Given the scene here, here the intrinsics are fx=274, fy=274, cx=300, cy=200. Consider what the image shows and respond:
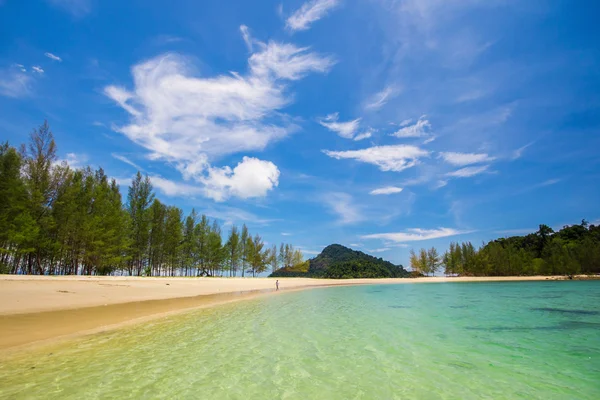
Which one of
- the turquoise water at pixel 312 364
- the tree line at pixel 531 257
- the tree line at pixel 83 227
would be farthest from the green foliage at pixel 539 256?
the turquoise water at pixel 312 364

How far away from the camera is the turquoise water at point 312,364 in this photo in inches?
202

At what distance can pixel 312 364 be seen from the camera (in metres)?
6.80

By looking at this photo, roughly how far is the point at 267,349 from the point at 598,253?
112041mm

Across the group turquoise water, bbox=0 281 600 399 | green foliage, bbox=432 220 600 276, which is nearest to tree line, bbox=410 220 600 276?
green foliage, bbox=432 220 600 276

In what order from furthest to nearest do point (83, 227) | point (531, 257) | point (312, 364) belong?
1. point (531, 257)
2. point (83, 227)
3. point (312, 364)

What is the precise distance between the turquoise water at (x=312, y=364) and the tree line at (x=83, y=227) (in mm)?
28447

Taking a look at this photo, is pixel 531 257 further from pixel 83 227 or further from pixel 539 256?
pixel 83 227

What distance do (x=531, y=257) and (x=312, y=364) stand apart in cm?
11770

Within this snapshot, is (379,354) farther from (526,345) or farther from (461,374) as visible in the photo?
(526,345)

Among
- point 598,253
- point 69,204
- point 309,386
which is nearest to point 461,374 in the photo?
point 309,386

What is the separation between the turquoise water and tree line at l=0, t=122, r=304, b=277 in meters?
28.4

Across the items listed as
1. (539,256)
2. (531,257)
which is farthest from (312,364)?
(539,256)

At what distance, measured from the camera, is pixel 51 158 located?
3250cm

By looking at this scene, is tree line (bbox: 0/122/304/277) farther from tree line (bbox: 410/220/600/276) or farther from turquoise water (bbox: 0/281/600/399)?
tree line (bbox: 410/220/600/276)
